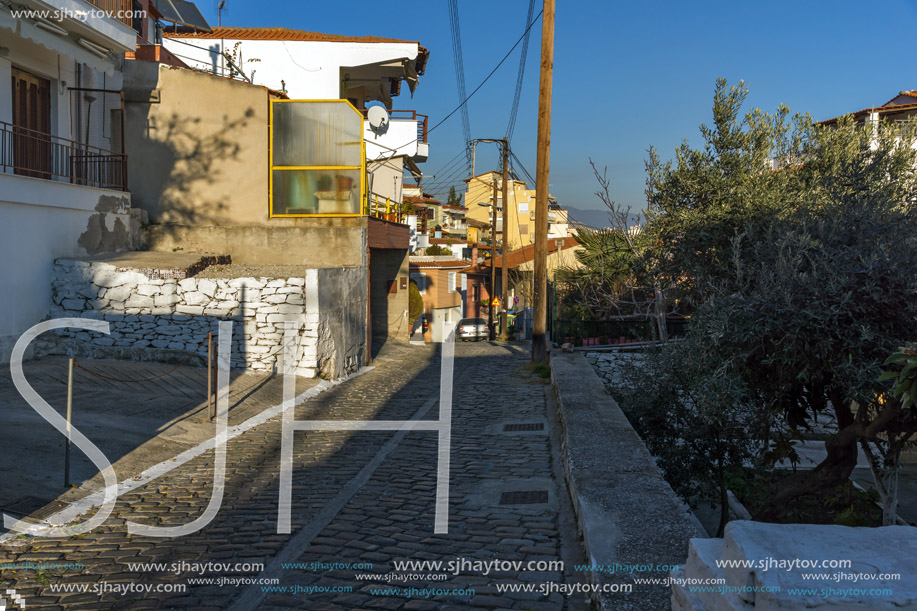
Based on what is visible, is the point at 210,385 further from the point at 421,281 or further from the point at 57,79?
the point at 421,281

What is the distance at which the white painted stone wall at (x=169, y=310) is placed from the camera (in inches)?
473

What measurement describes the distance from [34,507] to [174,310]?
6820mm

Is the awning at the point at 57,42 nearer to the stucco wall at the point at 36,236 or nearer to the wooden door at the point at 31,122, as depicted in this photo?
the wooden door at the point at 31,122

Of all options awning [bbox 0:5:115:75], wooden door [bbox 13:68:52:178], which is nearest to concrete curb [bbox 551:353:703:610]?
awning [bbox 0:5:115:75]

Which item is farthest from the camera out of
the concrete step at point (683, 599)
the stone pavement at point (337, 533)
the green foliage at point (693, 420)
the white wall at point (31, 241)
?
the white wall at point (31, 241)

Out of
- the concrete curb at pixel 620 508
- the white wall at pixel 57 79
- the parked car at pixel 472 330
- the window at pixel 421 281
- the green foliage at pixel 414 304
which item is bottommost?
the parked car at pixel 472 330

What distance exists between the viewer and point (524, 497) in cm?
657

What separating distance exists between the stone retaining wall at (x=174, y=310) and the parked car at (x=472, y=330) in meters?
21.9

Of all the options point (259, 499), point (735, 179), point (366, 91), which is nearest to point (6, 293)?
point (259, 499)

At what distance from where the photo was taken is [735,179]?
9242mm

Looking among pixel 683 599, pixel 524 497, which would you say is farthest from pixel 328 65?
pixel 683 599

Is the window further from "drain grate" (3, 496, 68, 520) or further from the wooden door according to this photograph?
"drain grate" (3, 496, 68, 520)

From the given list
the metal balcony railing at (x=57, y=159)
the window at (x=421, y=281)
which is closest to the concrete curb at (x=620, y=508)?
the metal balcony railing at (x=57, y=159)

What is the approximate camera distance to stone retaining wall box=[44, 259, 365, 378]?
39.4 feet
